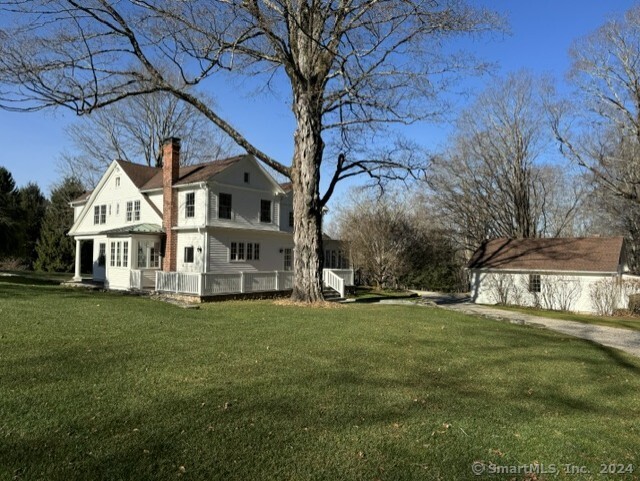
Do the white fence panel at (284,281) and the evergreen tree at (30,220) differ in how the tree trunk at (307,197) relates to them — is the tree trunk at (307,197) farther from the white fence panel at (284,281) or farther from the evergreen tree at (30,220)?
the evergreen tree at (30,220)

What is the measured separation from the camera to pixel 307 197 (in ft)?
51.5

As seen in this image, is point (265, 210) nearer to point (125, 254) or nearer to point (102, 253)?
point (125, 254)

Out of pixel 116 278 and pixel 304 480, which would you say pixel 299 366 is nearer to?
pixel 304 480

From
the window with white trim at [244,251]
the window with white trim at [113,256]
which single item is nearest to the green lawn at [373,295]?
the window with white trim at [244,251]

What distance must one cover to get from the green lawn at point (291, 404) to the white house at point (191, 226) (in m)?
10.9

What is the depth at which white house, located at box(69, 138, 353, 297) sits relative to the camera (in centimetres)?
2095

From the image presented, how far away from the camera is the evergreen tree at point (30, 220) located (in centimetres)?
3506

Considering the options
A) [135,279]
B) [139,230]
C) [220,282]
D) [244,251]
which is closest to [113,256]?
[139,230]

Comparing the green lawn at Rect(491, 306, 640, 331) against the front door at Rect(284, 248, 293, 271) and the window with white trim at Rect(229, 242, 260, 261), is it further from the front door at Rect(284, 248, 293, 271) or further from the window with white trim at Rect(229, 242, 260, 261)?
the window with white trim at Rect(229, 242, 260, 261)

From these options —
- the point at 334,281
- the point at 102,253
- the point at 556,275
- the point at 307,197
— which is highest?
the point at 307,197

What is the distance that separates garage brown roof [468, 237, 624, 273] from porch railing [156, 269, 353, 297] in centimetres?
1413

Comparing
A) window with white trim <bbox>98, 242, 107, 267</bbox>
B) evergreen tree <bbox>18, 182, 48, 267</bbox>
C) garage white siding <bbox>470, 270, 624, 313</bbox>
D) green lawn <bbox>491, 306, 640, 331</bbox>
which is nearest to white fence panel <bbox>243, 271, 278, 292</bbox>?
window with white trim <bbox>98, 242, 107, 267</bbox>

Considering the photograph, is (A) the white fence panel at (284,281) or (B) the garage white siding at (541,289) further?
(B) the garage white siding at (541,289)

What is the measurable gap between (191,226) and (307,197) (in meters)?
7.81
